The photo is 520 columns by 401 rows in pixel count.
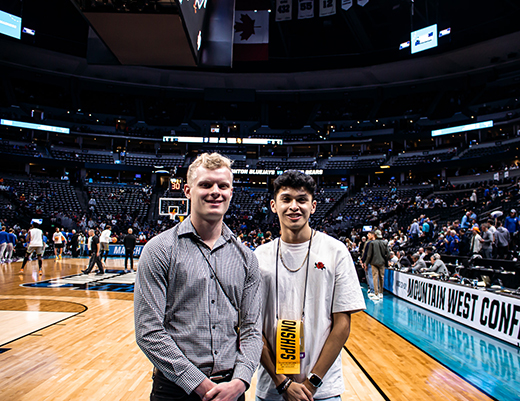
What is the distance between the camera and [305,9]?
21.0 m

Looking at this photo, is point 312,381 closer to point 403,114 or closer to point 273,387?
point 273,387

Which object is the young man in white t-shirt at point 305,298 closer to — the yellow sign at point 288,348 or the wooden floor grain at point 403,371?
the yellow sign at point 288,348

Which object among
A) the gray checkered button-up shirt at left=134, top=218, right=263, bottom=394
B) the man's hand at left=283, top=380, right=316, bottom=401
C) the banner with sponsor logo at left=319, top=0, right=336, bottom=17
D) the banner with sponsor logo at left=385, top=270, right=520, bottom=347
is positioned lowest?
the banner with sponsor logo at left=385, top=270, right=520, bottom=347

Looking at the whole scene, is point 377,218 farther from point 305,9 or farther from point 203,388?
point 203,388

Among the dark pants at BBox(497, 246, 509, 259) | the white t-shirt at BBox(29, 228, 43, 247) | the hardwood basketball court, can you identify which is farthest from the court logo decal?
the dark pants at BBox(497, 246, 509, 259)

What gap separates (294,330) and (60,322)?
565 centimetres

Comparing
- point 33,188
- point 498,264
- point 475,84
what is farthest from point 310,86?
point 498,264

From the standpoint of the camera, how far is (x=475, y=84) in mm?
30219

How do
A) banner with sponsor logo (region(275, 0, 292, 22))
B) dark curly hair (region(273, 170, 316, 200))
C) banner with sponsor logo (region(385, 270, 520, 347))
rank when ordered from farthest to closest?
banner with sponsor logo (region(275, 0, 292, 22)) < banner with sponsor logo (region(385, 270, 520, 347)) < dark curly hair (region(273, 170, 316, 200))

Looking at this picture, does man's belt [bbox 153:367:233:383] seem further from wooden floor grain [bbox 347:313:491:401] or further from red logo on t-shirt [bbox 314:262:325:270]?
wooden floor grain [bbox 347:313:491:401]

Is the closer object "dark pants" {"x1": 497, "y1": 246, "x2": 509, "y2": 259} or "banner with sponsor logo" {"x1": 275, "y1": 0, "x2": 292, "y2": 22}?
"dark pants" {"x1": 497, "y1": 246, "x2": 509, "y2": 259}

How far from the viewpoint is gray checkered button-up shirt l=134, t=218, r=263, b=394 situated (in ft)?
4.71

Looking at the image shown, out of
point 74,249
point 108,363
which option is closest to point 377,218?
point 74,249

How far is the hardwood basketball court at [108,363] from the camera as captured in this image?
3.38m
